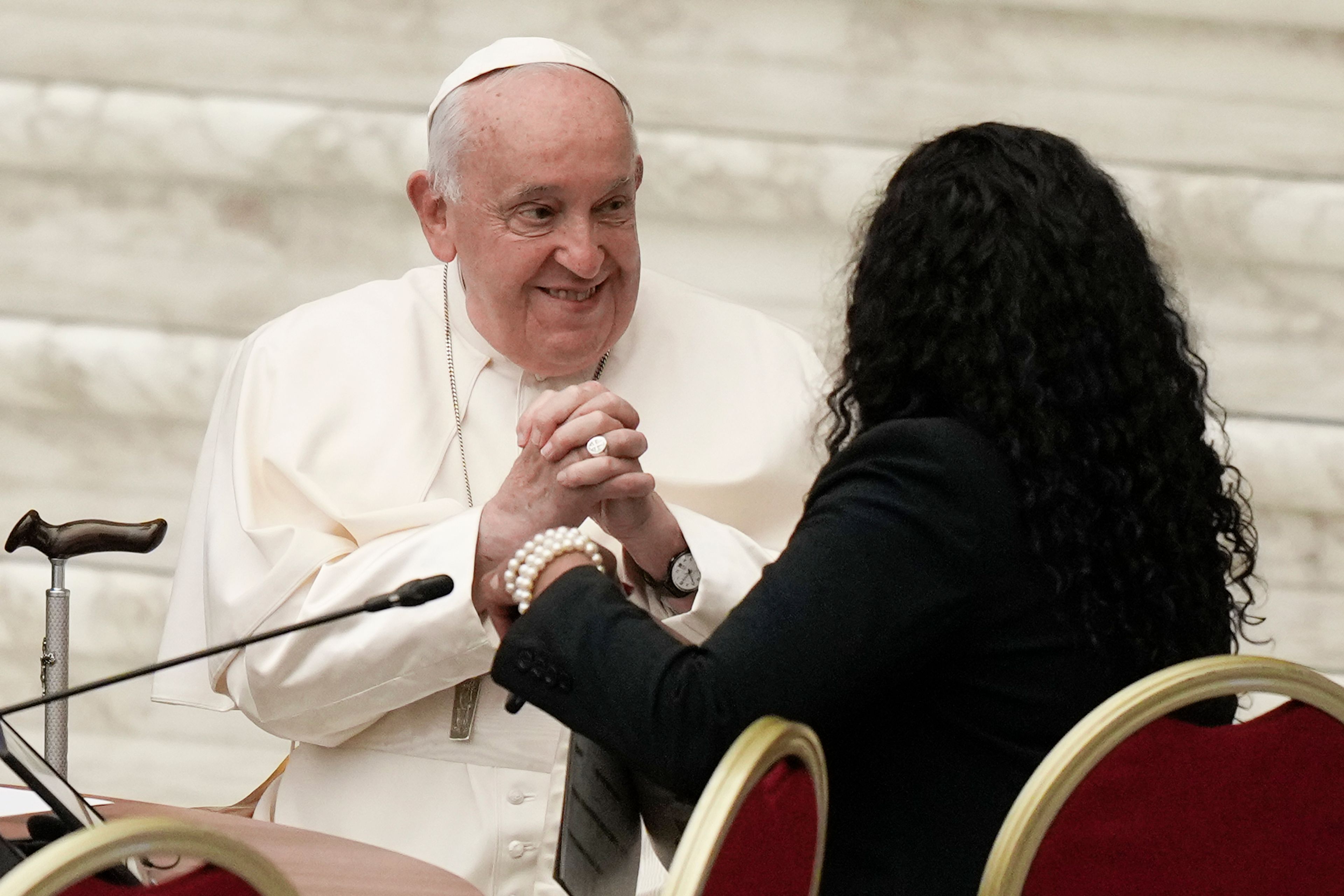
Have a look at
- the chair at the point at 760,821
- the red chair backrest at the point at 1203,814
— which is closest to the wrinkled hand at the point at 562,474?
the chair at the point at 760,821

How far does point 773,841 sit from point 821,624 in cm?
28

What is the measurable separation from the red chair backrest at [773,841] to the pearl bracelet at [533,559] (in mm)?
531

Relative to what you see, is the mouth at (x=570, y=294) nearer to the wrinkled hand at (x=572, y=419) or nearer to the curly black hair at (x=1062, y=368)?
the wrinkled hand at (x=572, y=419)

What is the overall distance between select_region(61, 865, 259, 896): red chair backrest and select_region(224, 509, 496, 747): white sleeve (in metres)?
1.09

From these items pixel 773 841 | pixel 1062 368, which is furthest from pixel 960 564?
pixel 773 841

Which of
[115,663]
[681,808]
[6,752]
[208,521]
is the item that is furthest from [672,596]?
[115,663]

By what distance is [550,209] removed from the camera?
8.39ft

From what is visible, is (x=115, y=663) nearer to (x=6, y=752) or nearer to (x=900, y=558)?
(x=6, y=752)

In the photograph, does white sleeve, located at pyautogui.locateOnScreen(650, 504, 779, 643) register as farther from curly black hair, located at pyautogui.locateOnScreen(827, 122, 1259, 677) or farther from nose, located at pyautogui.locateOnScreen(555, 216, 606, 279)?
curly black hair, located at pyautogui.locateOnScreen(827, 122, 1259, 677)

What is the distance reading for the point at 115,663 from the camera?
4.11 meters

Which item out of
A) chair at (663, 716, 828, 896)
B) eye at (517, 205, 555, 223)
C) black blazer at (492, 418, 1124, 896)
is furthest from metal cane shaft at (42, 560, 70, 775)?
chair at (663, 716, 828, 896)

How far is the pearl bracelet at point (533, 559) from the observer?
194cm

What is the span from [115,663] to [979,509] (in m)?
3.01

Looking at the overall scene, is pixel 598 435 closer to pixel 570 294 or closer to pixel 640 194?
pixel 570 294
